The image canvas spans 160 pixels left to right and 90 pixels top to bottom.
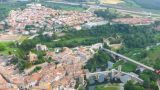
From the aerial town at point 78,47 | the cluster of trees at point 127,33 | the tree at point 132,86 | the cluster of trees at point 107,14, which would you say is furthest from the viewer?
→ the cluster of trees at point 107,14

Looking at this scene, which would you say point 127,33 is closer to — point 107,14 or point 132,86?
point 107,14

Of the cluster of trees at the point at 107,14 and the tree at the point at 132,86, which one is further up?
the tree at the point at 132,86

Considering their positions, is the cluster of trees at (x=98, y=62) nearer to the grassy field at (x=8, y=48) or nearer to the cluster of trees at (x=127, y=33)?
the cluster of trees at (x=127, y=33)

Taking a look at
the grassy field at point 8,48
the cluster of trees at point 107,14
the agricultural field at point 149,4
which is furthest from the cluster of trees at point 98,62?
the agricultural field at point 149,4

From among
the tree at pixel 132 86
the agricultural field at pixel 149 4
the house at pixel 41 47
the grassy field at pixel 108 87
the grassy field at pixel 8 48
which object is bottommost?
the agricultural field at pixel 149 4

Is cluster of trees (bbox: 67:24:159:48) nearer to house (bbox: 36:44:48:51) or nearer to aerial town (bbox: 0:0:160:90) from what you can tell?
aerial town (bbox: 0:0:160:90)

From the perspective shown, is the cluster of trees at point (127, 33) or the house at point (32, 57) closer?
the house at point (32, 57)

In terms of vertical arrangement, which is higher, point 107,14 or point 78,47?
point 78,47

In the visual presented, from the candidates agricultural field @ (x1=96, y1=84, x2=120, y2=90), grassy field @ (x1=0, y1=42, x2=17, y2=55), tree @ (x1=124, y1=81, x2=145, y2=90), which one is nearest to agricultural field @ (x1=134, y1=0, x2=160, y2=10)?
grassy field @ (x1=0, y1=42, x2=17, y2=55)

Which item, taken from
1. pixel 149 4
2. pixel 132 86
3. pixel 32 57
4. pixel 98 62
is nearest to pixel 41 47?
pixel 32 57
